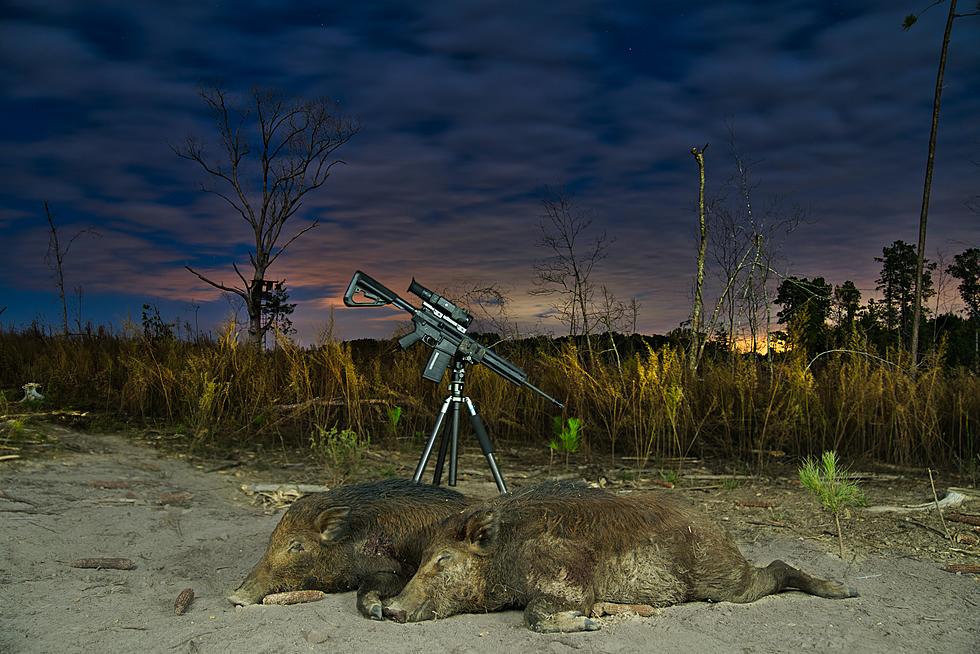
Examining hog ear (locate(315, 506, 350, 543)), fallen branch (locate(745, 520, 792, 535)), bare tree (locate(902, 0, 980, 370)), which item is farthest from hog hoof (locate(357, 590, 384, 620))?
bare tree (locate(902, 0, 980, 370))

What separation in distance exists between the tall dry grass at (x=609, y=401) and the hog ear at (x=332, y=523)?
404 centimetres

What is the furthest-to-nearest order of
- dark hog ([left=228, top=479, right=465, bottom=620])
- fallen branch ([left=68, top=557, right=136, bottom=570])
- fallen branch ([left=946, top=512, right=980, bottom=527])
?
fallen branch ([left=946, top=512, right=980, bottom=527])
fallen branch ([left=68, top=557, right=136, bottom=570])
dark hog ([left=228, top=479, right=465, bottom=620])

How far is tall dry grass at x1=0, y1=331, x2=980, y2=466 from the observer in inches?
342

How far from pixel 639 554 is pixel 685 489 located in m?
3.64

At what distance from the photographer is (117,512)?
5.99 metres

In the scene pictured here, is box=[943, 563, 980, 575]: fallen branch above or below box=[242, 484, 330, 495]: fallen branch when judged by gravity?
below

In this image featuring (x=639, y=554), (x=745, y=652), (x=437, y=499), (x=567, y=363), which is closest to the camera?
(x=745, y=652)

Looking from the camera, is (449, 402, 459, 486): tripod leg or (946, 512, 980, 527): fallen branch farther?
(449, 402, 459, 486): tripod leg

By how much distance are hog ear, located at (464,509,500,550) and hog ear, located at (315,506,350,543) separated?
0.81 m

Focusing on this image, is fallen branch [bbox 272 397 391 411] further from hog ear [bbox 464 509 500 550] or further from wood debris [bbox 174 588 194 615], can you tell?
hog ear [bbox 464 509 500 550]

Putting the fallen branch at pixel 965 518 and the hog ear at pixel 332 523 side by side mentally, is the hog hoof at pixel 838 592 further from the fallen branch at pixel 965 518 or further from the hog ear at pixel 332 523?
the hog ear at pixel 332 523

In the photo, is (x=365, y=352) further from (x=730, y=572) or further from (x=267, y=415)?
(x=730, y=572)

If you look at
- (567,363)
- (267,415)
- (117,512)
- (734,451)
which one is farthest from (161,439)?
(734,451)

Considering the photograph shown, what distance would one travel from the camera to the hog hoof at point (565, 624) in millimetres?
3520
